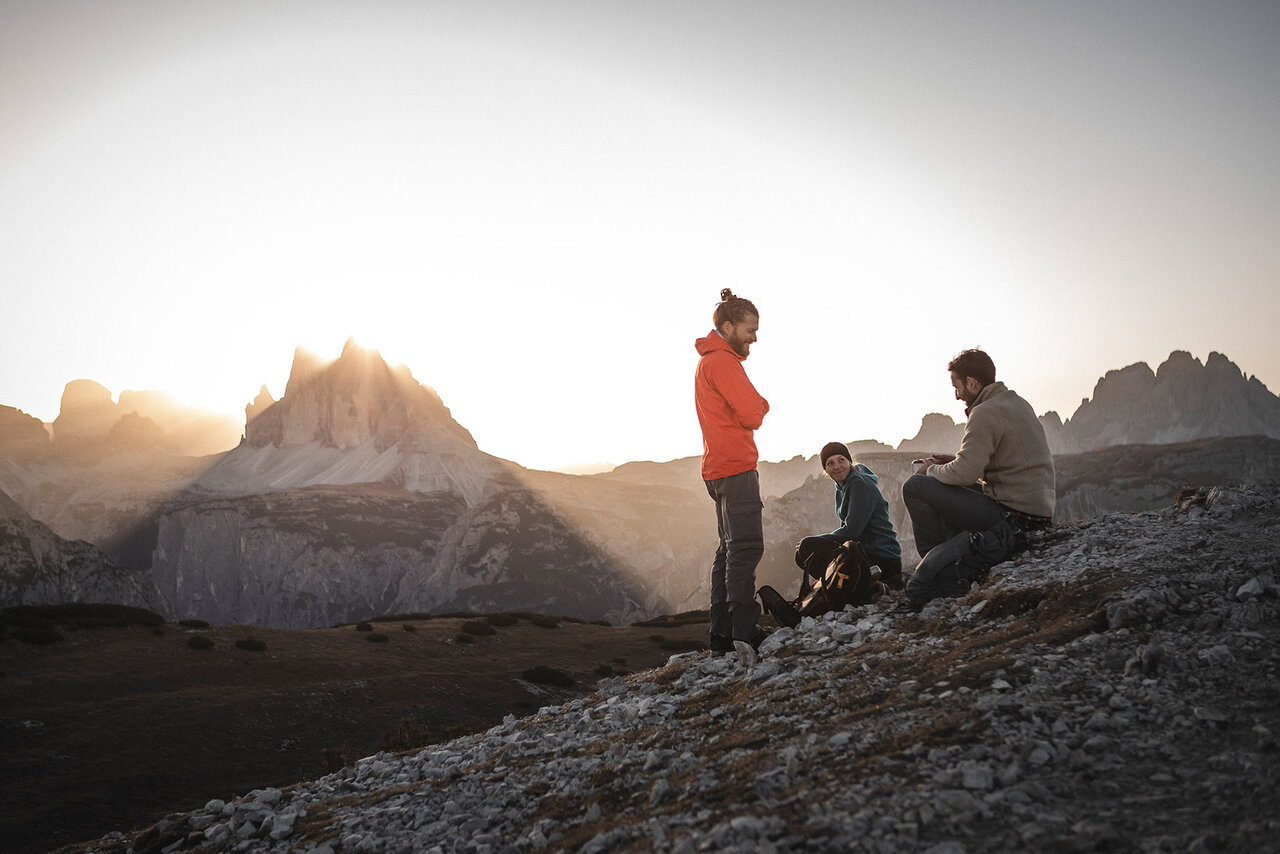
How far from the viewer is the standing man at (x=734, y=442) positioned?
9.27 meters

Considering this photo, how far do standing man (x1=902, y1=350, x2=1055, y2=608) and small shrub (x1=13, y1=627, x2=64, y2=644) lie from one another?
3048 cm

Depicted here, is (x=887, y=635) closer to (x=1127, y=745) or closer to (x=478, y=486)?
(x=1127, y=745)

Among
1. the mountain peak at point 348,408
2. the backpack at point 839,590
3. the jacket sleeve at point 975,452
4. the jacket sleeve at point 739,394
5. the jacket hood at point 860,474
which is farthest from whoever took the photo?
the mountain peak at point 348,408

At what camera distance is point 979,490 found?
31.0 ft

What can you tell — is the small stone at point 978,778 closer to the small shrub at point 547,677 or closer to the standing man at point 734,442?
the standing man at point 734,442

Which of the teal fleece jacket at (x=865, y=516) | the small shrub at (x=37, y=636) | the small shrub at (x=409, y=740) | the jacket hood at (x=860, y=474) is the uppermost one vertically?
the jacket hood at (x=860, y=474)

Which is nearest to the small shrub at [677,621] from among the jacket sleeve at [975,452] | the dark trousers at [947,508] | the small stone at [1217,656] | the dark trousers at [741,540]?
the dark trousers at [741,540]

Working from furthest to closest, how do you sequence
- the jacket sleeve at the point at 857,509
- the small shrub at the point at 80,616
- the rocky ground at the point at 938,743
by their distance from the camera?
1. the small shrub at the point at 80,616
2. the jacket sleeve at the point at 857,509
3. the rocky ground at the point at 938,743

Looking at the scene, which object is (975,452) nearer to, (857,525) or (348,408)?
(857,525)

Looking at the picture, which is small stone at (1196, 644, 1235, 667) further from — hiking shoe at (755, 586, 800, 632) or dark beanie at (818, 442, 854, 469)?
dark beanie at (818, 442, 854, 469)

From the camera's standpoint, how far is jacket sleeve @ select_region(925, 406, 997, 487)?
28.6ft

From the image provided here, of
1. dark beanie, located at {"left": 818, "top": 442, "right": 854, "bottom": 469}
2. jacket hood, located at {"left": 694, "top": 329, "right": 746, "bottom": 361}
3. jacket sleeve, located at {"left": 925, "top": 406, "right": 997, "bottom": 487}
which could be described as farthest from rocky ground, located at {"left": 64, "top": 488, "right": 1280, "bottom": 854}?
jacket hood, located at {"left": 694, "top": 329, "right": 746, "bottom": 361}

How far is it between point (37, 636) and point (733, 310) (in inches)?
1159

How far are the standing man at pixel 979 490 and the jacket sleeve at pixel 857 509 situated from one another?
109cm
